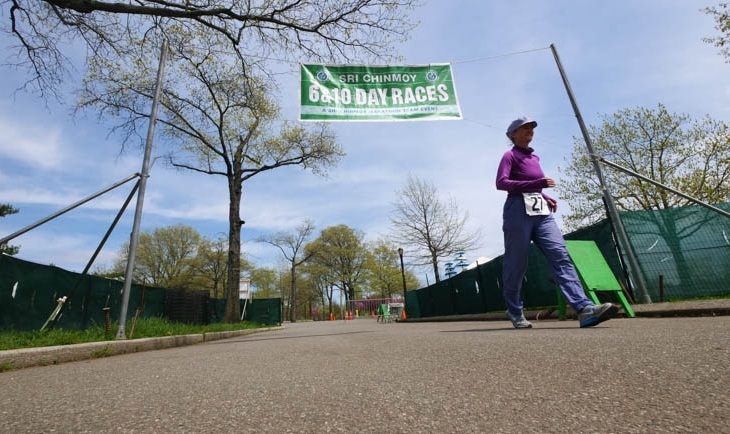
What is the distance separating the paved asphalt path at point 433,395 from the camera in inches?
46.5

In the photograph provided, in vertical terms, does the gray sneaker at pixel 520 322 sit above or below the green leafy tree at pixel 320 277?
below

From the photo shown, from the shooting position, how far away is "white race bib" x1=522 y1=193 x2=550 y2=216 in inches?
162

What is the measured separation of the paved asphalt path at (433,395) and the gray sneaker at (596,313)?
96 centimetres

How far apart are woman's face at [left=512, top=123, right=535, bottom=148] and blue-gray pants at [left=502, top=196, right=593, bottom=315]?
74cm

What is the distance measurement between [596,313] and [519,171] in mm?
1692

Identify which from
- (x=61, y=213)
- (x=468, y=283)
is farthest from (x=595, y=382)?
(x=468, y=283)

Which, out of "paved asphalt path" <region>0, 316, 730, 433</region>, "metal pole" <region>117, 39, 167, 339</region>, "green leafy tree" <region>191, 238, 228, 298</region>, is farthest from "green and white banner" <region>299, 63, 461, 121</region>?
"green leafy tree" <region>191, 238, 228, 298</region>

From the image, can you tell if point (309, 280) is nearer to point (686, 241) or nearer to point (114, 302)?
point (114, 302)

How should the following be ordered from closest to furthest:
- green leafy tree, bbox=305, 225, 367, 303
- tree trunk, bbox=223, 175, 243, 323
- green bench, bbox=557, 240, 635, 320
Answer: green bench, bbox=557, 240, 635, 320
tree trunk, bbox=223, 175, 243, 323
green leafy tree, bbox=305, 225, 367, 303

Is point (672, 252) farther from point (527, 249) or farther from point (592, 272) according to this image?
point (527, 249)

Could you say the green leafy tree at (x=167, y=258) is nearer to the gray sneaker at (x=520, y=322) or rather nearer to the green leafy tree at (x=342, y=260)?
the green leafy tree at (x=342, y=260)

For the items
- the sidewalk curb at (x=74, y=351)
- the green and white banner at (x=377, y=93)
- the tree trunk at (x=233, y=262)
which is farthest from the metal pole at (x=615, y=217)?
the tree trunk at (x=233, y=262)

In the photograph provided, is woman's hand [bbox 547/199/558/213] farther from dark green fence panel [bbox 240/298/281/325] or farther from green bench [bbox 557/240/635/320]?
dark green fence panel [bbox 240/298/281/325]

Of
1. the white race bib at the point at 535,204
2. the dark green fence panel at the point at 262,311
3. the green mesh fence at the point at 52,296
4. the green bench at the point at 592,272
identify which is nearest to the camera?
the white race bib at the point at 535,204
